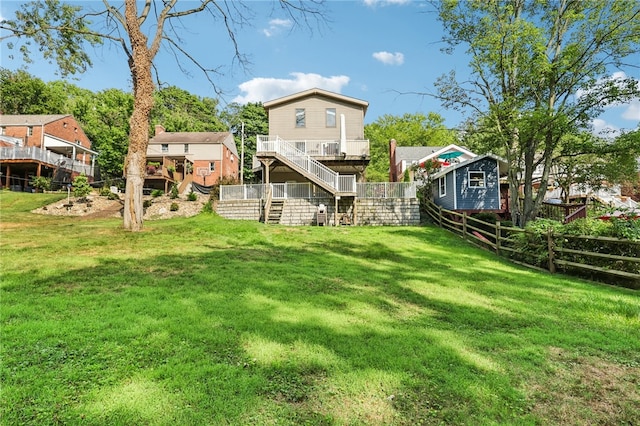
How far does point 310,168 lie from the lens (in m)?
18.5

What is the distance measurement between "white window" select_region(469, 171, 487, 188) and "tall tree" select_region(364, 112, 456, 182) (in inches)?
972

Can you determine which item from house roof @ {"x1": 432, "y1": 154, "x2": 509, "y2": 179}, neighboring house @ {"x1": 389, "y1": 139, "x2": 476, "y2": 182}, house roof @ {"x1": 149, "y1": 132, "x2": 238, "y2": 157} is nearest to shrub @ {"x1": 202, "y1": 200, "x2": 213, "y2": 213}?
house roof @ {"x1": 432, "y1": 154, "x2": 509, "y2": 179}

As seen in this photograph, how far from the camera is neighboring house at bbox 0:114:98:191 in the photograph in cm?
2559

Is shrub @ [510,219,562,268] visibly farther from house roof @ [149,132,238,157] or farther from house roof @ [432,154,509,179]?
house roof @ [149,132,238,157]

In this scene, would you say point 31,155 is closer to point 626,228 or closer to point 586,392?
point 586,392

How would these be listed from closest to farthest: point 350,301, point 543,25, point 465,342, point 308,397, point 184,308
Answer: point 308,397 < point 465,342 < point 184,308 < point 350,301 < point 543,25

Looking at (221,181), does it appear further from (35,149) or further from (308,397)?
(308,397)

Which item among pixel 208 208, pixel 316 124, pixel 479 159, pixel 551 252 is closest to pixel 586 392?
pixel 551 252

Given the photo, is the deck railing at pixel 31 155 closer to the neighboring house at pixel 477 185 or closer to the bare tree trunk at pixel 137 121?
the bare tree trunk at pixel 137 121

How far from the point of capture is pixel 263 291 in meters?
5.69

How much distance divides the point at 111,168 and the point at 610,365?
1549 inches

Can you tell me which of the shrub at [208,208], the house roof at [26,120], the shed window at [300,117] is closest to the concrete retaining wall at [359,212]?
the shrub at [208,208]

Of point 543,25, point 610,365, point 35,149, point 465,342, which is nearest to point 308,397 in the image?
point 465,342

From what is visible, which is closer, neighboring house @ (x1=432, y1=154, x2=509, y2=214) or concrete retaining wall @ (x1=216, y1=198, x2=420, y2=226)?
concrete retaining wall @ (x1=216, y1=198, x2=420, y2=226)
